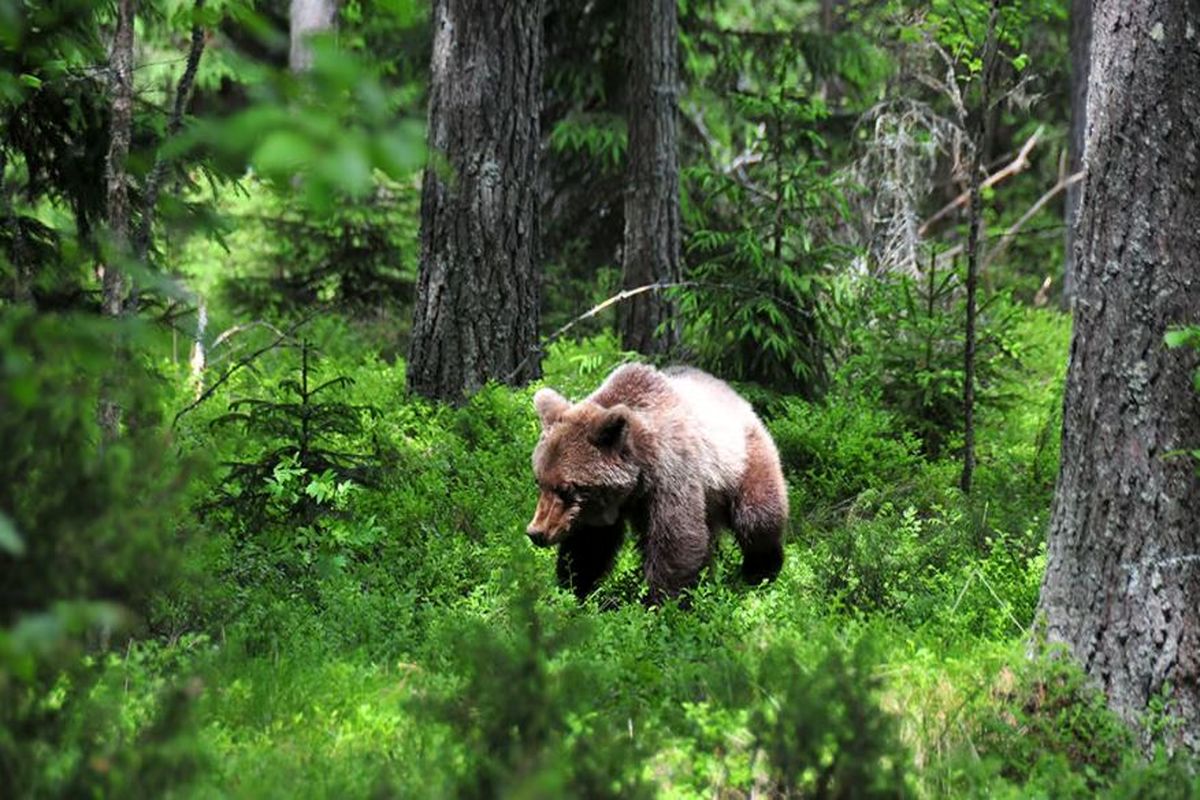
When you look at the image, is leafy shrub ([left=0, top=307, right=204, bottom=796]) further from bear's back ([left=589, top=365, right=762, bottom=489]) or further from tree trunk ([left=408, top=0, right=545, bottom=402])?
tree trunk ([left=408, top=0, right=545, bottom=402])

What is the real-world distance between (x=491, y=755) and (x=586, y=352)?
10011 mm

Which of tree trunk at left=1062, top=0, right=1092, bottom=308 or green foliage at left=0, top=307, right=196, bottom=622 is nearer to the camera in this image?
green foliage at left=0, top=307, right=196, bottom=622

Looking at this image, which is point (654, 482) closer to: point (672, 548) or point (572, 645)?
point (672, 548)

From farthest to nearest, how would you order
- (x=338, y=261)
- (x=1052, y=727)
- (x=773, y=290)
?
1. (x=338, y=261)
2. (x=773, y=290)
3. (x=1052, y=727)

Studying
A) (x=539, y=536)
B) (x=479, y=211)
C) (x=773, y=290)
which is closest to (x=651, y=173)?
(x=479, y=211)

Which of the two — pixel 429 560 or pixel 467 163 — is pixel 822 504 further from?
pixel 467 163

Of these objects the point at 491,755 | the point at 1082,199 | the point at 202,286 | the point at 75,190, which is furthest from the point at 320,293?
the point at 491,755

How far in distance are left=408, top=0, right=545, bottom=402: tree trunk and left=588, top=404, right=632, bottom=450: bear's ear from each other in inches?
149

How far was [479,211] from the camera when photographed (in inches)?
425

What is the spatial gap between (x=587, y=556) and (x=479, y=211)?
4.12m

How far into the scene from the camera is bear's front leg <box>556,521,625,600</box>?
761 centimetres

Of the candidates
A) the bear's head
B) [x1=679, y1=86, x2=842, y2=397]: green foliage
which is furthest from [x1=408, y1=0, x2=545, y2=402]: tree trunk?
the bear's head

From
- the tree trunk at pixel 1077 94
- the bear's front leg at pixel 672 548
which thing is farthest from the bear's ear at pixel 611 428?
the tree trunk at pixel 1077 94

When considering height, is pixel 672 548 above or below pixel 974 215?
below
